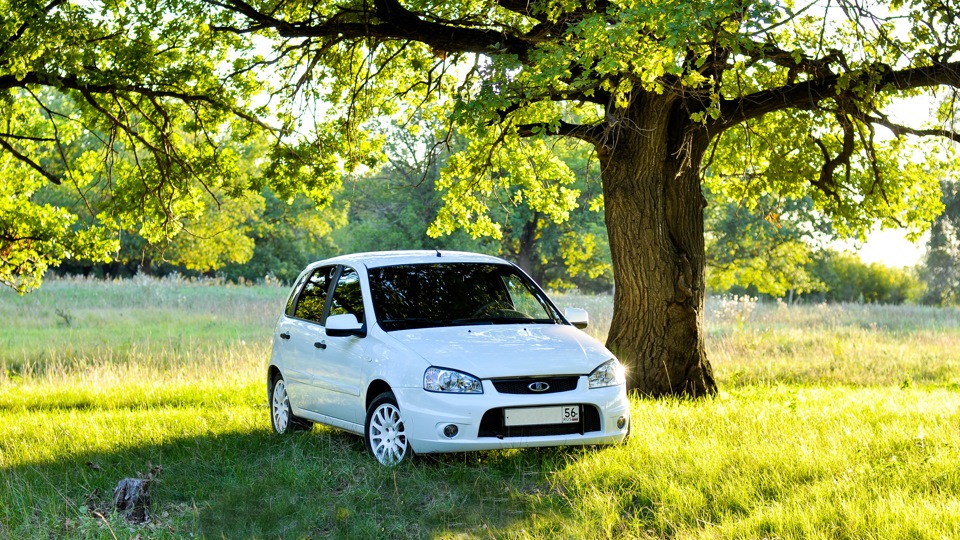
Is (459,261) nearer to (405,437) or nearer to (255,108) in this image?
(405,437)

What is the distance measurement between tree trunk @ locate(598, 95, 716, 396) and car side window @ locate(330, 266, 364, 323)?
14.4 ft

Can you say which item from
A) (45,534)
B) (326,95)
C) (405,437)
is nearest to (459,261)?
(405,437)

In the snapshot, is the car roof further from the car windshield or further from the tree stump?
the tree stump

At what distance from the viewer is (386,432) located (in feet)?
28.6

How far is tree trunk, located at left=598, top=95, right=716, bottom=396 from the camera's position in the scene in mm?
13289

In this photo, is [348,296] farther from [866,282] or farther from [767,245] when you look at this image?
[866,282]

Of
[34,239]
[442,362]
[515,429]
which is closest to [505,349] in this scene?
[442,362]

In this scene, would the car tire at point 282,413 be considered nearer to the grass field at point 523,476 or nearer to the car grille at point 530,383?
the grass field at point 523,476

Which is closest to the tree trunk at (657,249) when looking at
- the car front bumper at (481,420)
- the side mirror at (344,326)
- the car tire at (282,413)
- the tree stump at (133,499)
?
the car tire at (282,413)

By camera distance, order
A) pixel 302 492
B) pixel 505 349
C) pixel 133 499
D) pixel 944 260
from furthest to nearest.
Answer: pixel 944 260 < pixel 505 349 < pixel 302 492 < pixel 133 499

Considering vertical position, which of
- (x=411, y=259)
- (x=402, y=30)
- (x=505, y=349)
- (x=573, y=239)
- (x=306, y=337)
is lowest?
(x=306, y=337)

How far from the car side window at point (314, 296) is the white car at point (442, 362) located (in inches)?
0.9

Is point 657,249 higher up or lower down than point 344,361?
higher up

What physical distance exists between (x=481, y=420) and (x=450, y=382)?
14.6 inches
